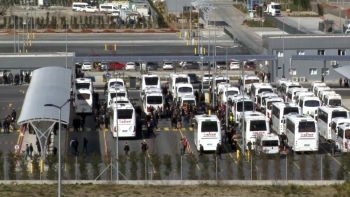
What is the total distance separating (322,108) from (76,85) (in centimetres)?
1451

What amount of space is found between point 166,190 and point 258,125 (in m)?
10.4

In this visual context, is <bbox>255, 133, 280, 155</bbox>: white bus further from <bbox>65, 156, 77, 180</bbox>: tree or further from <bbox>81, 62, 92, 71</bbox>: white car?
<bbox>81, 62, 92, 71</bbox>: white car

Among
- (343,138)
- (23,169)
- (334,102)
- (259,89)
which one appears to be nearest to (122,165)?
(23,169)

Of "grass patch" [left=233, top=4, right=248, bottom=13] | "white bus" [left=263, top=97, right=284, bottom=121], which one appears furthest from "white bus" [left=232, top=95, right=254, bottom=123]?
"grass patch" [left=233, top=4, right=248, bottom=13]

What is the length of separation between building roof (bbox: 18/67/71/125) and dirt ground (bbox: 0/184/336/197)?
562 centimetres

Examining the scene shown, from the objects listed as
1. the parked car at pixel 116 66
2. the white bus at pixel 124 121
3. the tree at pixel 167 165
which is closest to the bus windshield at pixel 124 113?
the white bus at pixel 124 121

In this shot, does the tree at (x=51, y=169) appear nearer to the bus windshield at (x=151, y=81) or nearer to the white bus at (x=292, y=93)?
the white bus at (x=292, y=93)

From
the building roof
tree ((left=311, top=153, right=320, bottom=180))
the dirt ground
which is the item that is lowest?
the dirt ground

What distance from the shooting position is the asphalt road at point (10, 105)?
146 feet

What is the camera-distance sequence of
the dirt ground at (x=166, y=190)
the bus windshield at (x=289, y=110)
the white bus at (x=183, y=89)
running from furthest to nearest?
the white bus at (x=183, y=89), the bus windshield at (x=289, y=110), the dirt ground at (x=166, y=190)

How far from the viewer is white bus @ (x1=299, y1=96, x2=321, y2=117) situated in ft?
166

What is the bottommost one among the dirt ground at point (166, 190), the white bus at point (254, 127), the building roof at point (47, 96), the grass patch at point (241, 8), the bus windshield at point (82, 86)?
the dirt ground at point (166, 190)

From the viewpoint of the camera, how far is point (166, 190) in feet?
111

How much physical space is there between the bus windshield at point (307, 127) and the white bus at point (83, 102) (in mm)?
13842
